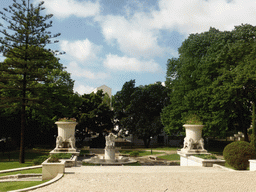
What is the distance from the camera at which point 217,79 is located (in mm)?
25359

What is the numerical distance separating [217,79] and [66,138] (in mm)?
15941

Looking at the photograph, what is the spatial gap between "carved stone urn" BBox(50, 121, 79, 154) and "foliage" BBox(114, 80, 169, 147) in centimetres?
2394

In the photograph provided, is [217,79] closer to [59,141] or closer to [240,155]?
[240,155]

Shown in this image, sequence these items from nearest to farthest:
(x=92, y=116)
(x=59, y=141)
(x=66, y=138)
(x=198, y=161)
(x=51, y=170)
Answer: (x=51, y=170) < (x=198, y=161) < (x=59, y=141) < (x=66, y=138) < (x=92, y=116)

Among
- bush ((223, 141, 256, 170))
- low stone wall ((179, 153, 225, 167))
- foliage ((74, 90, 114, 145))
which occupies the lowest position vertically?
low stone wall ((179, 153, 225, 167))

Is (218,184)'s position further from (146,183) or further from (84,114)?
(84,114)

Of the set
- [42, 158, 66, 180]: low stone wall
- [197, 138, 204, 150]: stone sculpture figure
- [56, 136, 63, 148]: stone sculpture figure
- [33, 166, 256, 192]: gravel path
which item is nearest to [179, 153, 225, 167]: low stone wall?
[197, 138, 204, 150]: stone sculpture figure

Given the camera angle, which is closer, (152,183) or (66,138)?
(152,183)

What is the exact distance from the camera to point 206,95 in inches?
1018

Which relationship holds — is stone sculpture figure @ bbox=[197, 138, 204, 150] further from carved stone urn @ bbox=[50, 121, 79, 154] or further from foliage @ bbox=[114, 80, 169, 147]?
foliage @ bbox=[114, 80, 169, 147]

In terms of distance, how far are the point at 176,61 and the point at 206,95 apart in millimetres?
7563

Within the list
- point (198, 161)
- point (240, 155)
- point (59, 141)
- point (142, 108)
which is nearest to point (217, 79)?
point (198, 161)

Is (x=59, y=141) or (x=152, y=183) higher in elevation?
(x=59, y=141)

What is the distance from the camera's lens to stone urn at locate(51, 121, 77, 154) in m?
17.1
